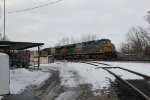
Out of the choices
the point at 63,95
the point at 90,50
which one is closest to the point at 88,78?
the point at 63,95

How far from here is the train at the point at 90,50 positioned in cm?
5666

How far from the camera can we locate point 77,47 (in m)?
64.8

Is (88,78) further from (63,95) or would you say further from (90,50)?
(90,50)

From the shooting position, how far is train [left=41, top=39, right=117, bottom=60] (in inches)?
2231

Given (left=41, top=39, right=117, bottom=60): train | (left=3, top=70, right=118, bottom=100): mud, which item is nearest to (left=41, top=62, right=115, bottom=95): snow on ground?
(left=3, top=70, right=118, bottom=100): mud

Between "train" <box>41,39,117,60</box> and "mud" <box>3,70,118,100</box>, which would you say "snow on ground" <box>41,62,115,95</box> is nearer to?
"mud" <box>3,70,118,100</box>

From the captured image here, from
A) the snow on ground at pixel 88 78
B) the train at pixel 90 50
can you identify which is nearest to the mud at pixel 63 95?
the snow on ground at pixel 88 78

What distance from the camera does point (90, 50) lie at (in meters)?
59.8

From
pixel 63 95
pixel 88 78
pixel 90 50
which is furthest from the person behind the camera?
pixel 90 50

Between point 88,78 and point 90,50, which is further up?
point 90,50

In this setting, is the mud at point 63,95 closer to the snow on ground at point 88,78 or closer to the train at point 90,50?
the snow on ground at point 88,78

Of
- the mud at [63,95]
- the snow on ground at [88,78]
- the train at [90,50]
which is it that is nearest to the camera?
the mud at [63,95]

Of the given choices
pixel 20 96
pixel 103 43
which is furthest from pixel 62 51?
pixel 20 96

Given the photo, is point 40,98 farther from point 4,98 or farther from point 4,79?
point 4,79
